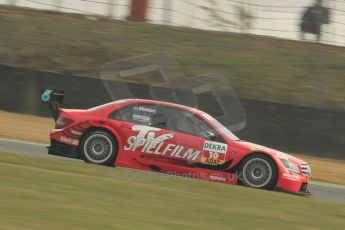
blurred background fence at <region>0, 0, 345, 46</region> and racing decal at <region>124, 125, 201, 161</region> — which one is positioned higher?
blurred background fence at <region>0, 0, 345, 46</region>

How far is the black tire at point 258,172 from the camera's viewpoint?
33.5 ft

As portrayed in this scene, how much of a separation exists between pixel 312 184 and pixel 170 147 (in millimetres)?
3248

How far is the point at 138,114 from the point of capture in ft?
35.4

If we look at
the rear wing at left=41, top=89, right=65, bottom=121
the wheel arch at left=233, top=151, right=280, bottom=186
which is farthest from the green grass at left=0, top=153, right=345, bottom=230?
the rear wing at left=41, top=89, right=65, bottom=121

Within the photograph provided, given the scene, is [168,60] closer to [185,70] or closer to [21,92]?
[185,70]

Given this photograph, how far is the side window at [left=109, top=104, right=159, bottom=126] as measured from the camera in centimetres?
1073

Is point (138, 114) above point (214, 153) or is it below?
above

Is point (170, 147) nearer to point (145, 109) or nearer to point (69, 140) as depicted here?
point (145, 109)

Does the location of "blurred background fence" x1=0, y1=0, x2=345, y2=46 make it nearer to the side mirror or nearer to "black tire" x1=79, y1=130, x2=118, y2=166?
the side mirror

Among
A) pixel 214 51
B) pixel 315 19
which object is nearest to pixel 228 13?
pixel 214 51

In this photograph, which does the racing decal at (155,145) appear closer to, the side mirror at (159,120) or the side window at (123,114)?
the side mirror at (159,120)

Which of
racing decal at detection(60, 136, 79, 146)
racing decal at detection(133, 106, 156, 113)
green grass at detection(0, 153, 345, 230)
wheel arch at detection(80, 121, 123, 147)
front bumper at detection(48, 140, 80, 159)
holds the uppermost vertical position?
racing decal at detection(133, 106, 156, 113)

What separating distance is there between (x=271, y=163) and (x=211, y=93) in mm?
6745

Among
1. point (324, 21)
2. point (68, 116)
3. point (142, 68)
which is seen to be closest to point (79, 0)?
point (142, 68)
